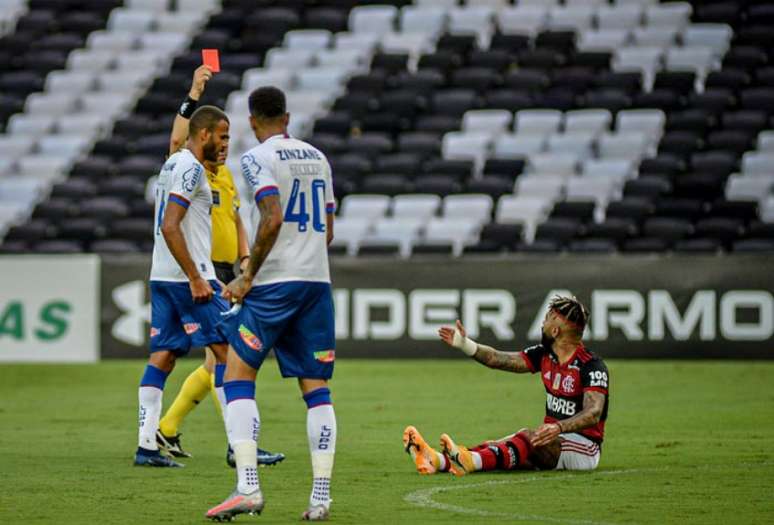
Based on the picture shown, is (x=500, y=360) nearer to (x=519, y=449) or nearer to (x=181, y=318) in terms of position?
(x=519, y=449)

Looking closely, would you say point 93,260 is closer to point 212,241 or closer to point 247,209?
point 247,209

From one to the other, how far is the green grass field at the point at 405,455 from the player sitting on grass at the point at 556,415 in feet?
0.53

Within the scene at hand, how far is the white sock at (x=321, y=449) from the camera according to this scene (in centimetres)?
814

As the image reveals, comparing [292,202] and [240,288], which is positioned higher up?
[292,202]

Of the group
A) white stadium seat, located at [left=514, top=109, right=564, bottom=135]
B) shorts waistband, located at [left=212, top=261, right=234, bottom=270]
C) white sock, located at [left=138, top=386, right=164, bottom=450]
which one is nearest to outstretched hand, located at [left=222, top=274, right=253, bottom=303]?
white sock, located at [left=138, top=386, right=164, bottom=450]

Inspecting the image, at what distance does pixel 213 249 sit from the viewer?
11758 millimetres

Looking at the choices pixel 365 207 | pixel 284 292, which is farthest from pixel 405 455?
pixel 365 207

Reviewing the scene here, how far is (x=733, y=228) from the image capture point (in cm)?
2286

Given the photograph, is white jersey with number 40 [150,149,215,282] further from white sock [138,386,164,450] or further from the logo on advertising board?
the logo on advertising board

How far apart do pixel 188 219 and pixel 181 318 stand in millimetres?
724

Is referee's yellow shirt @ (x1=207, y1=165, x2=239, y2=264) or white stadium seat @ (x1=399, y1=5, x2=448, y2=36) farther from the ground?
white stadium seat @ (x1=399, y1=5, x2=448, y2=36)

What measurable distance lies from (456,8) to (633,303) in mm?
11558

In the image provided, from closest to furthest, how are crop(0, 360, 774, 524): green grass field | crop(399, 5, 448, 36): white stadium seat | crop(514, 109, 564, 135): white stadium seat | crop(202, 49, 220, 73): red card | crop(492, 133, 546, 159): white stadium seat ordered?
crop(0, 360, 774, 524): green grass field
crop(202, 49, 220, 73): red card
crop(492, 133, 546, 159): white stadium seat
crop(514, 109, 564, 135): white stadium seat
crop(399, 5, 448, 36): white stadium seat

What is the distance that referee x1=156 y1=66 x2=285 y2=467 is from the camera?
11.2m
